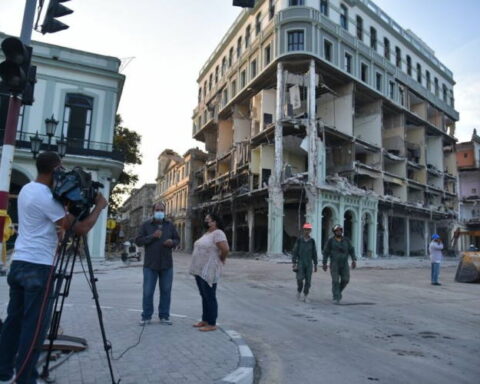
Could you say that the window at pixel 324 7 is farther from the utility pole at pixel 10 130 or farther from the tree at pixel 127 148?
the utility pole at pixel 10 130

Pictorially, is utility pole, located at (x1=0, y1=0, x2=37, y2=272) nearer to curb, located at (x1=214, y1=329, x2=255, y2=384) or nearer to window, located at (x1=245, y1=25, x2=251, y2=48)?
curb, located at (x1=214, y1=329, x2=255, y2=384)

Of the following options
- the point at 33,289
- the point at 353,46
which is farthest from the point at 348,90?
the point at 33,289

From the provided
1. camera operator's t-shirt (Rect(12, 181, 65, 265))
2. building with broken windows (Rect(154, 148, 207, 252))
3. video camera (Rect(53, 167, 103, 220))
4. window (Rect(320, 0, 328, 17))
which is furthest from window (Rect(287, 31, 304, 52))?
camera operator's t-shirt (Rect(12, 181, 65, 265))

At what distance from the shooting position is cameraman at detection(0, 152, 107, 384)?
9.64ft

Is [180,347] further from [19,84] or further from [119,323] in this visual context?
[19,84]

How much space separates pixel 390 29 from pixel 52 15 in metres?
40.8

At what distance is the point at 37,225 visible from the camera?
3053mm

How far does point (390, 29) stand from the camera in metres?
39.8

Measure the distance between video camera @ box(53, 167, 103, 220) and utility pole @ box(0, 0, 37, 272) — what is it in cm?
331

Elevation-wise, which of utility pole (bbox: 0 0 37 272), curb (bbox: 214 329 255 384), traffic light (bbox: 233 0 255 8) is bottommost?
curb (bbox: 214 329 255 384)

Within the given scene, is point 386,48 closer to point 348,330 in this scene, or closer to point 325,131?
point 325,131

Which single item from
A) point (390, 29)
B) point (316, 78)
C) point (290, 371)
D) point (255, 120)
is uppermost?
→ point (390, 29)

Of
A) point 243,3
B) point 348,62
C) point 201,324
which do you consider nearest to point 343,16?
point 348,62

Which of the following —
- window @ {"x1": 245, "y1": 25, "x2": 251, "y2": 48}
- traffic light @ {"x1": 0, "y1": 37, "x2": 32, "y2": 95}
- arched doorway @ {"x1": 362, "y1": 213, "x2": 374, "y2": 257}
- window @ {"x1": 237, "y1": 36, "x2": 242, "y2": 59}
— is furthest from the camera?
window @ {"x1": 237, "y1": 36, "x2": 242, "y2": 59}
